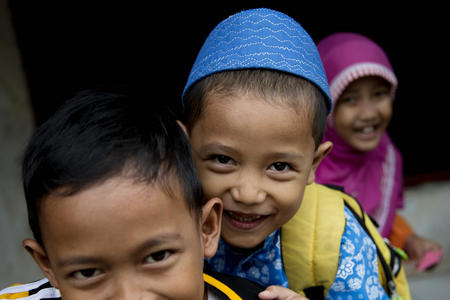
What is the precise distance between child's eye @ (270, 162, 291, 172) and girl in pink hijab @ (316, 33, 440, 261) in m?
0.99

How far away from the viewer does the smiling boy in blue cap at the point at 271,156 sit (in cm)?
133

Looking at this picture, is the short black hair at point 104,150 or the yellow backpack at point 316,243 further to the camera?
the yellow backpack at point 316,243

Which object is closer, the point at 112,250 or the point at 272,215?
the point at 112,250

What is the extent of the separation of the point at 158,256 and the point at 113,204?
18 cm

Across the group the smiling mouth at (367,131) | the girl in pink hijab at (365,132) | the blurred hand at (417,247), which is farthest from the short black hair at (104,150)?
the blurred hand at (417,247)

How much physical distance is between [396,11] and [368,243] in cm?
310

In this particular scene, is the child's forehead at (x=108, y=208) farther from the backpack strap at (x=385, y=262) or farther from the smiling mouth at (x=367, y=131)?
the smiling mouth at (x=367, y=131)

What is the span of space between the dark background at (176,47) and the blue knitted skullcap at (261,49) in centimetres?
181

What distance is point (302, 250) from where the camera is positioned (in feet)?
4.88

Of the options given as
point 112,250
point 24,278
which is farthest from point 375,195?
point 24,278

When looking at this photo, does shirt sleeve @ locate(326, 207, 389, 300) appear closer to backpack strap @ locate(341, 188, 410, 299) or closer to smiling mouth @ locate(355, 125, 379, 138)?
backpack strap @ locate(341, 188, 410, 299)

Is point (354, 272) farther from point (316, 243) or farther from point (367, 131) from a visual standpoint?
point (367, 131)

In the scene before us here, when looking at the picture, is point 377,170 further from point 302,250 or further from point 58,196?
point 58,196

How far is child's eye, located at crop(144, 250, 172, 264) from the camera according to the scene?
1019 mm
